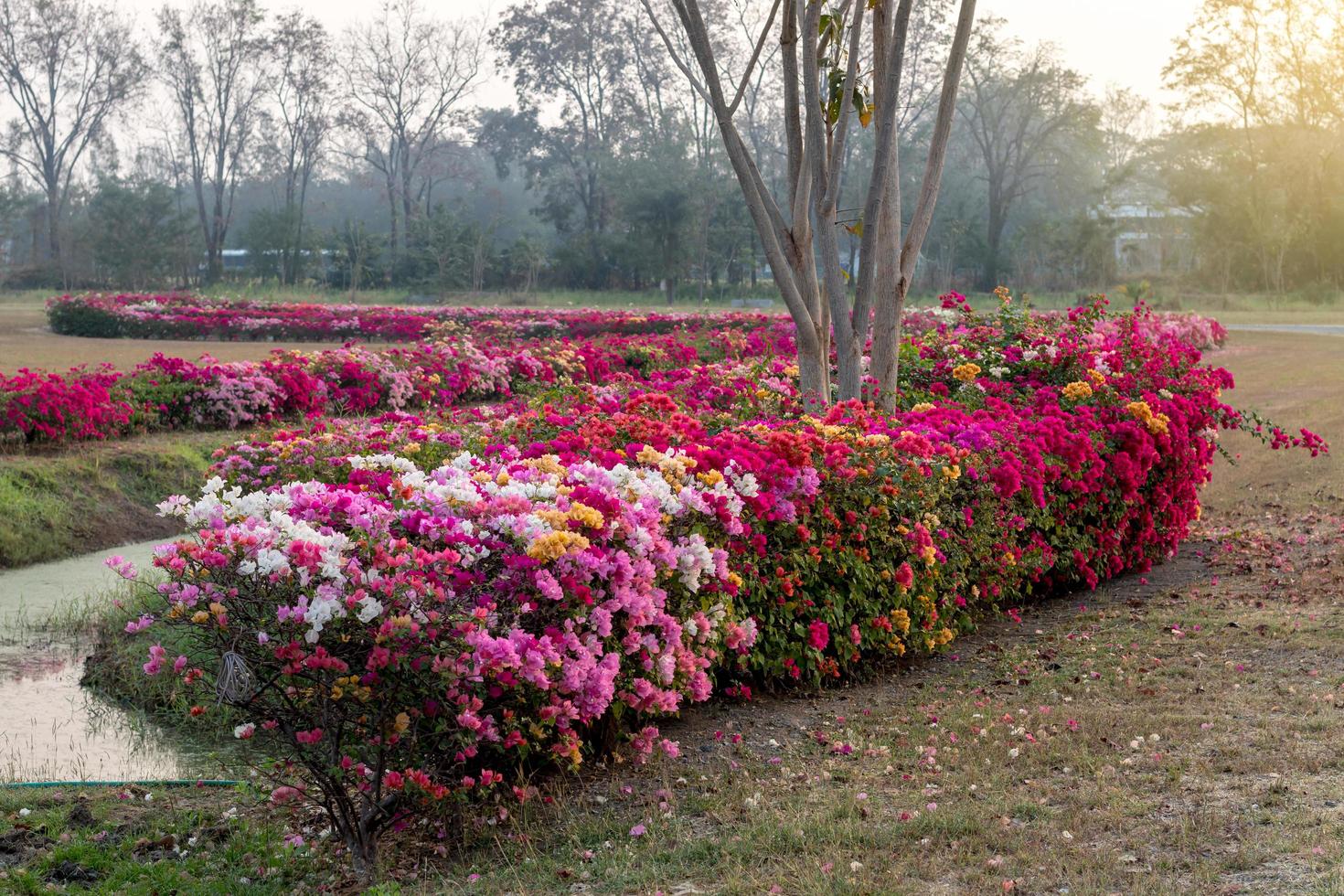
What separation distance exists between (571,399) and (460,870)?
191 inches

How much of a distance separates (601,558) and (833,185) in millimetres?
3704

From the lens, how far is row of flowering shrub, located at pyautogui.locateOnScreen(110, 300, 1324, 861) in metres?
3.09

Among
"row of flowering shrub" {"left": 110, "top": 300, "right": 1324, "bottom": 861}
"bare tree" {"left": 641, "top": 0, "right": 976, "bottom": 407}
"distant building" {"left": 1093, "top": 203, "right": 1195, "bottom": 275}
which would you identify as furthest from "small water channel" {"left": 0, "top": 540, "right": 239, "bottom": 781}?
"distant building" {"left": 1093, "top": 203, "right": 1195, "bottom": 275}

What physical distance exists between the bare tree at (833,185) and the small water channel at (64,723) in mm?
3587

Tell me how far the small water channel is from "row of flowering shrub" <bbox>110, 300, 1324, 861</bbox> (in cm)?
32

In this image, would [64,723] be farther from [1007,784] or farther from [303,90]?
[303,90]

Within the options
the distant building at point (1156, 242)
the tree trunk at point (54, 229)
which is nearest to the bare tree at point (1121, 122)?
the distant building at point (1156, 242)

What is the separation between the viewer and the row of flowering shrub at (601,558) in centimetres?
309

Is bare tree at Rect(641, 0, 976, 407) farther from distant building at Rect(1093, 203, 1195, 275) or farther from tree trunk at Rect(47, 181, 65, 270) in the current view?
tree trunk at Rect(47, 181, 65, 270)

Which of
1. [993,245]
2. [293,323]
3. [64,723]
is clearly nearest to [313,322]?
[293,323]

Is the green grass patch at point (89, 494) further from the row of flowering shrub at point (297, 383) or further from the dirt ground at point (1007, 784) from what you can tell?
the dirt ground at point (1007, 784)

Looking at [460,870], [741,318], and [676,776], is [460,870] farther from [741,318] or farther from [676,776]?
[741,318]

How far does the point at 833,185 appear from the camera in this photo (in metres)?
6.61

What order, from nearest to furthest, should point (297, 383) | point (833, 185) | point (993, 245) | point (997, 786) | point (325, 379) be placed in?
point (997, 786)
point (833, 185)
point (297, 383)
point (325, 379)
point (993, 245)
